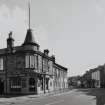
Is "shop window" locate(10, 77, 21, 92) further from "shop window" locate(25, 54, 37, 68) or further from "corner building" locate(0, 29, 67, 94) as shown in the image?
"shop window" locate(25, 54, 37, 68)

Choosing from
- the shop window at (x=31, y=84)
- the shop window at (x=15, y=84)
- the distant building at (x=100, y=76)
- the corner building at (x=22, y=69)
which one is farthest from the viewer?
the distant building at (x=100, y=76)

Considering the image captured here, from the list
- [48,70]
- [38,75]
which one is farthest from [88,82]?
[38,75]

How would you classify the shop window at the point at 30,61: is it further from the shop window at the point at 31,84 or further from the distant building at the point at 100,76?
the distant building at the point at 100,76

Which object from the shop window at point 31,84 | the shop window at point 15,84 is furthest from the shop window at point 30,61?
the shop window at point 15,84

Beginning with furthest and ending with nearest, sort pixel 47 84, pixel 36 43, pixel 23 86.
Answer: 1. pixel 47 84
2. pixel 36 43
3. pixel 23 86

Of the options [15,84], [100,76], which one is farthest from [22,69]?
[100,76]

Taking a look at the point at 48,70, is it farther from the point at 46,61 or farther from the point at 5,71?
the point at 5,71

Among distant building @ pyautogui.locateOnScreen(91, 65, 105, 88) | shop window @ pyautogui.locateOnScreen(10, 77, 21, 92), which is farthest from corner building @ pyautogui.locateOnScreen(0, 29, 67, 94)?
distant building @ pyautogui.locateOnScreen(91, 65, 105, 88)

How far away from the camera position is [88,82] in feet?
403

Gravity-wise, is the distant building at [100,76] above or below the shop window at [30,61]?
below

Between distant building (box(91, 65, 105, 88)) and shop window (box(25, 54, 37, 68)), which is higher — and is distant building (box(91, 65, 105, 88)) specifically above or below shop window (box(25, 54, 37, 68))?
below

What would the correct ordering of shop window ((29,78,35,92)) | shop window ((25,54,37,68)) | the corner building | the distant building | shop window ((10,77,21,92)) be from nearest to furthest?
shop window ((29,78,35,92)) < the corner building < shop window ((10,77,21,92)) < shop window ((25,54,37,68)) < the distant building

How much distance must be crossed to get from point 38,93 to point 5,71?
8.25 metres

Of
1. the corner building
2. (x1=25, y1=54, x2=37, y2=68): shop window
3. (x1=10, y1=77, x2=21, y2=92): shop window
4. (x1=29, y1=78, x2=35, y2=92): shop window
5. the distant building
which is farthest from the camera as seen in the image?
the distant building
